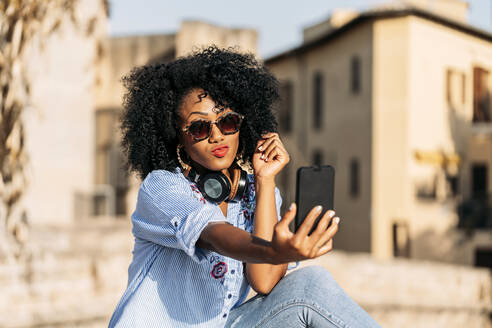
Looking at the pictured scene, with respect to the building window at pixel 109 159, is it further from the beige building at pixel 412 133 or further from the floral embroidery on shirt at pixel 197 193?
the floral embroidery on shirt at pixel 197 193

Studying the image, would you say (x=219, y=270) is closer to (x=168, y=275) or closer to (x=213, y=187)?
(x=168, y=275)

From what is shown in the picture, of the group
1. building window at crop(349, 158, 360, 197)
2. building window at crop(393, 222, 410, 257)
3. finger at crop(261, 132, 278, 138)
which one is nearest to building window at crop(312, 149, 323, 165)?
building window at crop(349, 158, 360, 197)

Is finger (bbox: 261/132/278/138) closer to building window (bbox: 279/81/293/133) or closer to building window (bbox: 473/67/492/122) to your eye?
building window (bbox: 473/67/492/122)

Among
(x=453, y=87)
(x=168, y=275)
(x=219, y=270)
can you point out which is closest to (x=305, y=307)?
(x=219, y=270)

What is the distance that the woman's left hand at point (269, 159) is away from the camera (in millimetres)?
2213

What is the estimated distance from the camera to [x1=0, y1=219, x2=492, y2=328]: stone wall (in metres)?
5.15

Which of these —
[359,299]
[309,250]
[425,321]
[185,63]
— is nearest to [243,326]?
[309,250]

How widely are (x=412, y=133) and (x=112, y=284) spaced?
45.9 feet

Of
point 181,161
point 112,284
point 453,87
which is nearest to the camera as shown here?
point 181,161

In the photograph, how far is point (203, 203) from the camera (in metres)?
2.00

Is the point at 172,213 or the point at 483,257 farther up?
the point at 172,213

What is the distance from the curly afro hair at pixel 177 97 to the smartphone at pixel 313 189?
22.8 inches

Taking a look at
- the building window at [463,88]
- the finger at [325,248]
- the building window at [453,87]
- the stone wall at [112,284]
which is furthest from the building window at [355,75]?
the finger at [325,248]

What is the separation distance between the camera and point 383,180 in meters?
18.5
